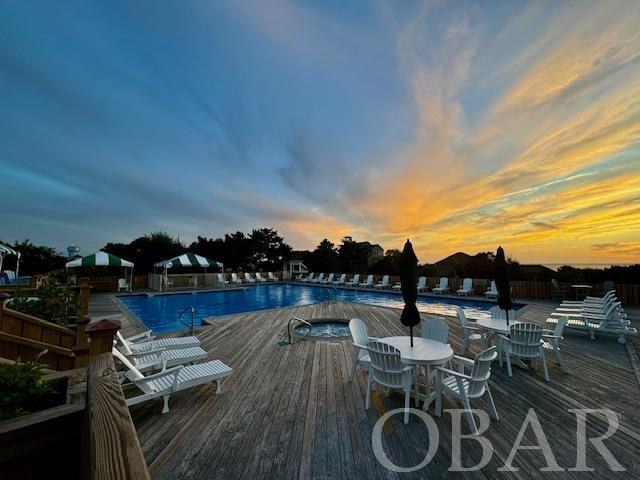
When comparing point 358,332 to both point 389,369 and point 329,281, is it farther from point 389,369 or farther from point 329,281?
point 329,281

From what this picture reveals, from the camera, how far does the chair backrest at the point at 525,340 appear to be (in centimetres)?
365

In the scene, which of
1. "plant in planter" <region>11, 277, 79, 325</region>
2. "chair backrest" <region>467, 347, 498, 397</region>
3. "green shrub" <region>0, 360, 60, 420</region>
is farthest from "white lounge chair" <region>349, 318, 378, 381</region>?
"plant in planter" <region>11, 277, 79, 325</region>

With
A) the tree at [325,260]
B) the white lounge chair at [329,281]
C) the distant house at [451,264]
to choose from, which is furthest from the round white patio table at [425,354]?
the tree at [325,260]

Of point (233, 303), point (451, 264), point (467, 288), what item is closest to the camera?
point (467, 288)

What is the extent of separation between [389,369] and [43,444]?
8.65 ft

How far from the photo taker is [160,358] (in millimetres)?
3600

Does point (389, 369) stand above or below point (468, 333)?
above

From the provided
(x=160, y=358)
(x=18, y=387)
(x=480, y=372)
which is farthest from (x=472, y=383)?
(x=160, y=358)

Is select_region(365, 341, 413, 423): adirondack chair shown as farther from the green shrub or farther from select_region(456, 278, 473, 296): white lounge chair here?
select_region(456, 278, 473, 296): white lounge chair

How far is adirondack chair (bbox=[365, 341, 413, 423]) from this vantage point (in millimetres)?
2701

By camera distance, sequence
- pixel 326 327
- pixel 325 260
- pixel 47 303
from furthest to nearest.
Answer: pixel 325 260
pixel 326 327
pixel 47 303

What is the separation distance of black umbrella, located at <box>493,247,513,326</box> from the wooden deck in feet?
3.30

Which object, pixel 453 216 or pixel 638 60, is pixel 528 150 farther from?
pixel 453 216

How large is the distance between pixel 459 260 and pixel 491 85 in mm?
18675
